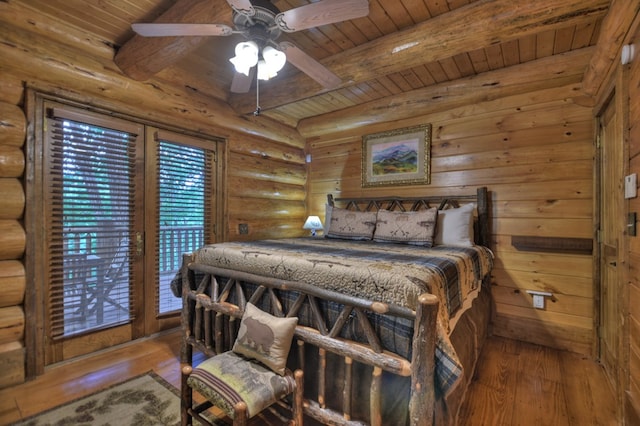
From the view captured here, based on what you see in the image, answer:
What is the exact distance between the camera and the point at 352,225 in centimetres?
314

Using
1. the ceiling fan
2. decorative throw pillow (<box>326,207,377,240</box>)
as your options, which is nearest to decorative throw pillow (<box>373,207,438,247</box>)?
decorative throw pillow (<box>326,207,377,240</box>)

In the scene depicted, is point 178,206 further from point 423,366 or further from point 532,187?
point 532,187

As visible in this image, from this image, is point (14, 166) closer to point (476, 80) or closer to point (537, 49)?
point (476, 80)

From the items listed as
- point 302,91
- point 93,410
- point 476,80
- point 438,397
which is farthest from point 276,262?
point 476,80

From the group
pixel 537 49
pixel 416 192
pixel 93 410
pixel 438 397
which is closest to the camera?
pixel 438 397

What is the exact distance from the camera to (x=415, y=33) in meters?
2.17

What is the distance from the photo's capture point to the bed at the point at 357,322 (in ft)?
3.98

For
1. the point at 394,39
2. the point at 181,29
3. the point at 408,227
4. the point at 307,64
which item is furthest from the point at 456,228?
the point at 181,29

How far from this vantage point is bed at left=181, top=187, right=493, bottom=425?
1.21m

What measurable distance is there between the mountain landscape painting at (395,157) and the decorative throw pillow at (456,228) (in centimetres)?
85

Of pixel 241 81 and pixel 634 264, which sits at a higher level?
pixel 241 81

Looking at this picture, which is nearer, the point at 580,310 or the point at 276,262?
the point at 276,262

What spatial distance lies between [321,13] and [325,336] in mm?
1646

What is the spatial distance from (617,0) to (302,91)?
7.37 ft
